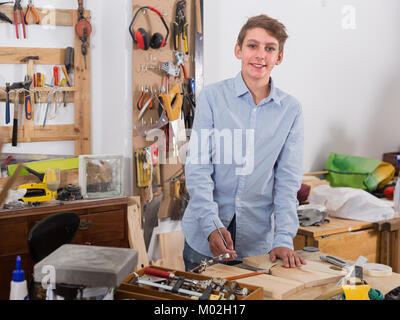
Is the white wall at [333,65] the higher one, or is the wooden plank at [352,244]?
the white wall at [333,65]

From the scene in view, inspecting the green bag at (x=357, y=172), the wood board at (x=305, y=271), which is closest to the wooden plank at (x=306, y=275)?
the wood board at (x=305, y=271)

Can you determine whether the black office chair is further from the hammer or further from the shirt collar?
the hammer

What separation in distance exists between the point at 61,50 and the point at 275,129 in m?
1.61

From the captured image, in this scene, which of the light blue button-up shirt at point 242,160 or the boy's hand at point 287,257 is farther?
the light blue button-up shirt at point 242,160

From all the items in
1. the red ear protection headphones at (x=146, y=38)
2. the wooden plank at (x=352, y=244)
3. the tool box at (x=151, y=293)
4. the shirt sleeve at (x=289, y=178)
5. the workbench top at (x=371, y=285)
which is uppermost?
the red ear protection headphones at (x=146, y=38)

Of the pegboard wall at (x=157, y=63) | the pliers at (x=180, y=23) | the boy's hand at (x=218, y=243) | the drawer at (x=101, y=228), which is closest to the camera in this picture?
the boy's hand at (x=218, y=243)

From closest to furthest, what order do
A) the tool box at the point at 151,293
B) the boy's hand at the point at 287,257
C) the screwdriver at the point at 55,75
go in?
the tool box at the point at 151,293 < the boy's hand at the point at 287,257 < the screwdriver at the point at 55,75

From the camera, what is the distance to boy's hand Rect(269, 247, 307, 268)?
1433mm

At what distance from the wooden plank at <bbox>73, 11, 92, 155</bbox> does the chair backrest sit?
4.66ft

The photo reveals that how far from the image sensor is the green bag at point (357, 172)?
350cm

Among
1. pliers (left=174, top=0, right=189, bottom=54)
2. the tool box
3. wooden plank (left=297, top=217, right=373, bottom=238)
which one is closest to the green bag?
wooden plank (left=297, top=217, right=373, bottom=238)

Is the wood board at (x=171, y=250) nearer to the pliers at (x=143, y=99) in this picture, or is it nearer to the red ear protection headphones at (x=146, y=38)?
the pliers at (x=143, y=99)
